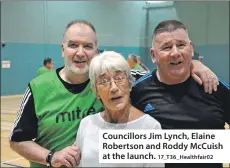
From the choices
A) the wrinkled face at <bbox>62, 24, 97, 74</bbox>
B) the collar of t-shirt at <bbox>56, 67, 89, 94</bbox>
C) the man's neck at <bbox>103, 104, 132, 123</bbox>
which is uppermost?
Answer: the wrinkled face at <bbox>62, 24, 97, 74</bbox>

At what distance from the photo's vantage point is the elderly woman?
0.68 metres

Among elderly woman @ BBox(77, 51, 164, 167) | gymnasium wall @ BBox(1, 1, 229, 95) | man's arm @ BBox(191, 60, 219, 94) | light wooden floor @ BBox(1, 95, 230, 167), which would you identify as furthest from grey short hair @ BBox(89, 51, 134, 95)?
gymnasium wall @ BBox(1, 1, 229, 95)

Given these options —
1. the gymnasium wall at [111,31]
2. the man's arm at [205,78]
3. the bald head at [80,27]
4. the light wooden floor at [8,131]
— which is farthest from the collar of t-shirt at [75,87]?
the gymnasium wall at [111,31]

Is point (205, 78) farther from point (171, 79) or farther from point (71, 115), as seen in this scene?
point (71, 115)

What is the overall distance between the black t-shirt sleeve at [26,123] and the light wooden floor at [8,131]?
56 centimetres

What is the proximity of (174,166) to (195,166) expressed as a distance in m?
0.07

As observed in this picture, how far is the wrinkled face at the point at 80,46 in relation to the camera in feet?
2.70

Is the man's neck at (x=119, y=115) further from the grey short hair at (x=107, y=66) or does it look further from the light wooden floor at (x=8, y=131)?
the light wooden floor at (x=8, y=131)

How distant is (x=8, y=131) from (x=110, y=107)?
3.17 metres

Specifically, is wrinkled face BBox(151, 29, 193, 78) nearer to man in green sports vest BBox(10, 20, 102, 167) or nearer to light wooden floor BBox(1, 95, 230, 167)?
man in green sports vest BBox(10, 20, 102, 167)

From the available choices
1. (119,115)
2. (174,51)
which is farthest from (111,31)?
(119,115)

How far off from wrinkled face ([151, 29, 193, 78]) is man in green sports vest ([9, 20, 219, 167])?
0.11 m

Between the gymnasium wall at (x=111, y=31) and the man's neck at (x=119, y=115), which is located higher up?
Answer: the gymnasium wall at (x=111, y=31)

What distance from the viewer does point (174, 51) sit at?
0.79 metres
